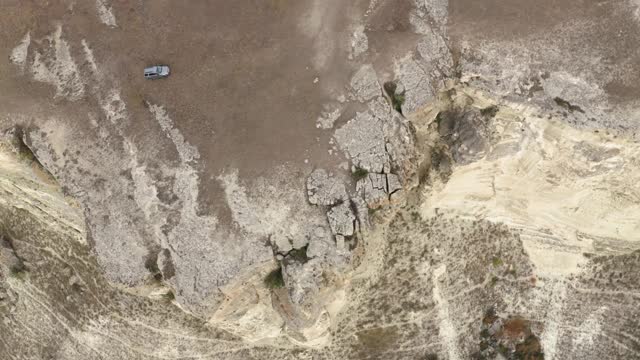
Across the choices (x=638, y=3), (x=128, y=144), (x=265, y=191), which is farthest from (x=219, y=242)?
(x=638, y=3)

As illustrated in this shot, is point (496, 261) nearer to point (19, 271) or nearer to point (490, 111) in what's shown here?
point (490, 111)

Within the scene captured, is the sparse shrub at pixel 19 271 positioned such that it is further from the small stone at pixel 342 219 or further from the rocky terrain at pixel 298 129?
the small stone at pixel 342 219

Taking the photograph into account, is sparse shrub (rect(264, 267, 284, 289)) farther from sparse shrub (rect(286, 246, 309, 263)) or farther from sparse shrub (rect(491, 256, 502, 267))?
sparse shrub (rect(491, 256, 502, 267))

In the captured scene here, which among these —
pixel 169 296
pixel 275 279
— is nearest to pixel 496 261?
pixel 275 279

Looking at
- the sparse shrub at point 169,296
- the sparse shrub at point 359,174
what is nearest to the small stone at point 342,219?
the sparse shrub at point 359,174

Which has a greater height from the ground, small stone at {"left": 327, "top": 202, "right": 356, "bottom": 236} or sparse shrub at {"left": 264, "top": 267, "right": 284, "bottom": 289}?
small stone at {"left": 327, "top": 202, "right": 356, "bottom": 236}

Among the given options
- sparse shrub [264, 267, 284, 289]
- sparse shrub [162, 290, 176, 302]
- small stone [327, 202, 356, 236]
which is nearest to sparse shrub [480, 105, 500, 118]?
small stone [327, 202, 356, 236]
